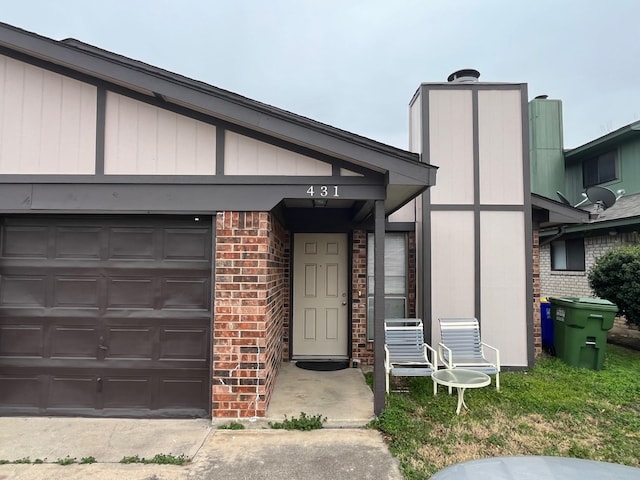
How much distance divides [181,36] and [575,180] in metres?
18.4

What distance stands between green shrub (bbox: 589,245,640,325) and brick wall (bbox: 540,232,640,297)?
189 cm

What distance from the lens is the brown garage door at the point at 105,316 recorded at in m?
4.22

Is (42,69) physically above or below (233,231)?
above

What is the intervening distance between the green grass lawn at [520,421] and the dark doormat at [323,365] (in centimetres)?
113

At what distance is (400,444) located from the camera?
359cm

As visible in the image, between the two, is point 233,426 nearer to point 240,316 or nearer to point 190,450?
point 190,450

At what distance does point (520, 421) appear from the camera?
4.11 metres

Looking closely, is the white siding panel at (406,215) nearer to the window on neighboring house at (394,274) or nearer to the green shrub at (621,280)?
the window on neighboring house at (394,274)

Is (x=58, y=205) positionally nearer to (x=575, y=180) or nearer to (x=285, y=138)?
(x=285, y=138)

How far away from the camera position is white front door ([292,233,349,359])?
6.55 metres

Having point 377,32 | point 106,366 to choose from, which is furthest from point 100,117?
point 377,32

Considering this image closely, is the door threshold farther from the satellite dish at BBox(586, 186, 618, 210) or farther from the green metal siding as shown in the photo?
the green metal siding

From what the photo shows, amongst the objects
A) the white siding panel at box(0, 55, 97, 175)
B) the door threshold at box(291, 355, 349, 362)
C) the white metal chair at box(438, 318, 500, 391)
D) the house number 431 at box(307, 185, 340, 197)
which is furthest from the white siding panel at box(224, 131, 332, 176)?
the door threshold at box(291, 355, 349, 362)

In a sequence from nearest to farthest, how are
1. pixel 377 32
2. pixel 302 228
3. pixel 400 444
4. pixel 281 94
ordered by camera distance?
pixel 400 444 → pixel 302 228 → pixel 377 32 → pixel 281 94
